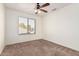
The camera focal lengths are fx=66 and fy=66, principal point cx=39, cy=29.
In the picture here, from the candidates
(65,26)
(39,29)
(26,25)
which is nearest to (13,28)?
(26,25)

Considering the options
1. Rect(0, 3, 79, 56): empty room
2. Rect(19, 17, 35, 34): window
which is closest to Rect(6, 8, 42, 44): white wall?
Rect(0, 3, 79, 56): empty room

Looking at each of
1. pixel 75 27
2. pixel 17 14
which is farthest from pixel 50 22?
pixel 17 14

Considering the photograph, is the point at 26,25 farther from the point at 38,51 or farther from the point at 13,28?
the point at 38,51

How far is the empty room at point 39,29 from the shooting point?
Result: 309 cm

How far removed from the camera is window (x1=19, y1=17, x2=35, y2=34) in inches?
194

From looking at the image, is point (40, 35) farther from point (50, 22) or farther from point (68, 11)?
point (68, 11)

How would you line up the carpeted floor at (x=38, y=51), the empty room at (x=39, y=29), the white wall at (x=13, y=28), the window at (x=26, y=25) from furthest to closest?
the window at (x=26, y=25) < the white wall at (x=13, y=28) < the empty room at (x=39, y=29) < the carpeted floor at (x=38, y=51)

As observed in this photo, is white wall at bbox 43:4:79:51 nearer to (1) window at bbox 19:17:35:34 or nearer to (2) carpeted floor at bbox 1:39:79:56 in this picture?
(2) carpeted floor at bbox 1:39:79:56

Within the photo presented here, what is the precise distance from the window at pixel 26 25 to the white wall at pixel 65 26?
1447 millimetres

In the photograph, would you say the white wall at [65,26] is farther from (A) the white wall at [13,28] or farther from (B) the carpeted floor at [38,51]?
(A) the white wall at [13,28]

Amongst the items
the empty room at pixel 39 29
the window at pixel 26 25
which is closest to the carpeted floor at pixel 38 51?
the empty room at pixel 39 29

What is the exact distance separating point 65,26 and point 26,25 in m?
2.93

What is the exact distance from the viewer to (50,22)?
5117mm

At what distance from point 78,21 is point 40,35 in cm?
358
